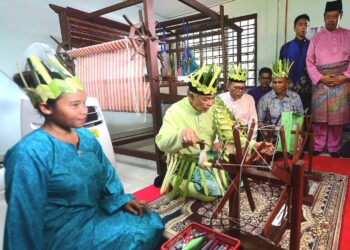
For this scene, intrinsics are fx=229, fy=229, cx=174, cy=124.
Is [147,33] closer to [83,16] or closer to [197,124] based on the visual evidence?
[197,124]

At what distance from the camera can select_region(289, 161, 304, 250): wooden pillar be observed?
995 mm

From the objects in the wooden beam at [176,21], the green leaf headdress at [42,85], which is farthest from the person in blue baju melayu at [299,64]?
the green leaf headdress at [42,85]

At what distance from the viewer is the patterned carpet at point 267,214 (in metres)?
1.40

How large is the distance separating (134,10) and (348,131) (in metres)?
4.51

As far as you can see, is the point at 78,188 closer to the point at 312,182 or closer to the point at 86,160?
the point at 86,160

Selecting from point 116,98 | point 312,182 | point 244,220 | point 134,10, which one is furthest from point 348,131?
point 134,10

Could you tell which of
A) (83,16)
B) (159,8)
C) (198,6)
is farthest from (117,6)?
(159,8)

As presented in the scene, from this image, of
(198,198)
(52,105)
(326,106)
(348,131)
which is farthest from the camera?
(348,131)

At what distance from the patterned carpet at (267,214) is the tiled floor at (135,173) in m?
0.46

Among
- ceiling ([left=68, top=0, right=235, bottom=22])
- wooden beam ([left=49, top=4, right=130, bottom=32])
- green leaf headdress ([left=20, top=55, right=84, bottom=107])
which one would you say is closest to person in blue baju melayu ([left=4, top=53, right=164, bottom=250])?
green leaf headdress ([left=20, top=55, right=84, bottom=107])

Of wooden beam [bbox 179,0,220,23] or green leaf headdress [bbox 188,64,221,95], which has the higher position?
wooden beam [bbox 179,0,220,23]

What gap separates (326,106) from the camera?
287 cm

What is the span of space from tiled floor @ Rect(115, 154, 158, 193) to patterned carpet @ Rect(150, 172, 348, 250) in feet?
1.50

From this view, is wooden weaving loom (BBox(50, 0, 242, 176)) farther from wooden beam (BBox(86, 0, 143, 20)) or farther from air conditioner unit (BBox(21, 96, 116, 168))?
air conditioner unit (BBox(21, 96, 116, 168))
